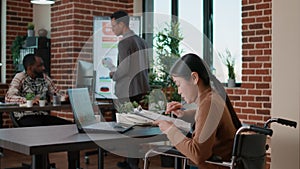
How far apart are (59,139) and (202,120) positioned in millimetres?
704

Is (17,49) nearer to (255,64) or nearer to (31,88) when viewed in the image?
(31,88)

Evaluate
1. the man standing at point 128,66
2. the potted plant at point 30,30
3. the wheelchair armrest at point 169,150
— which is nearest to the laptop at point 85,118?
the wheelchair armrest at point 169,150

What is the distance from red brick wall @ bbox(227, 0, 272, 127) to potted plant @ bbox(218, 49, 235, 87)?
0.18 metres

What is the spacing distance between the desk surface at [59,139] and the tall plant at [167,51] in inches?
111

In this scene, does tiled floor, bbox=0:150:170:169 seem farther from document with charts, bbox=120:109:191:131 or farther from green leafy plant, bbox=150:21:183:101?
document with charts, bbox=120:109:191:131

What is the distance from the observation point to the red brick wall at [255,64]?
4.46 metres

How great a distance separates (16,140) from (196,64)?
940 millimetres

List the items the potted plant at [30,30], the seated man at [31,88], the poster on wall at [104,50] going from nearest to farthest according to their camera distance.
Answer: the seated man at [31,88]
the poster on wall at [104,50]
the potted plant at [30,30]

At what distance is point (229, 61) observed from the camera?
507 centimetres

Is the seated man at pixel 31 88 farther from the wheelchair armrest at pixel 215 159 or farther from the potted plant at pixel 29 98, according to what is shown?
the wheelchair armrest at pixel 215 159

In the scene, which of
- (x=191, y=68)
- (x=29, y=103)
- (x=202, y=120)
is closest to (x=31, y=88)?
(x=29, y=103)

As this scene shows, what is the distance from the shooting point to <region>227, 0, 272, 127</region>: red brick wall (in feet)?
14.6

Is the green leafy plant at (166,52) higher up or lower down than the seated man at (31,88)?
higher up

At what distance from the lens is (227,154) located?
221cm
